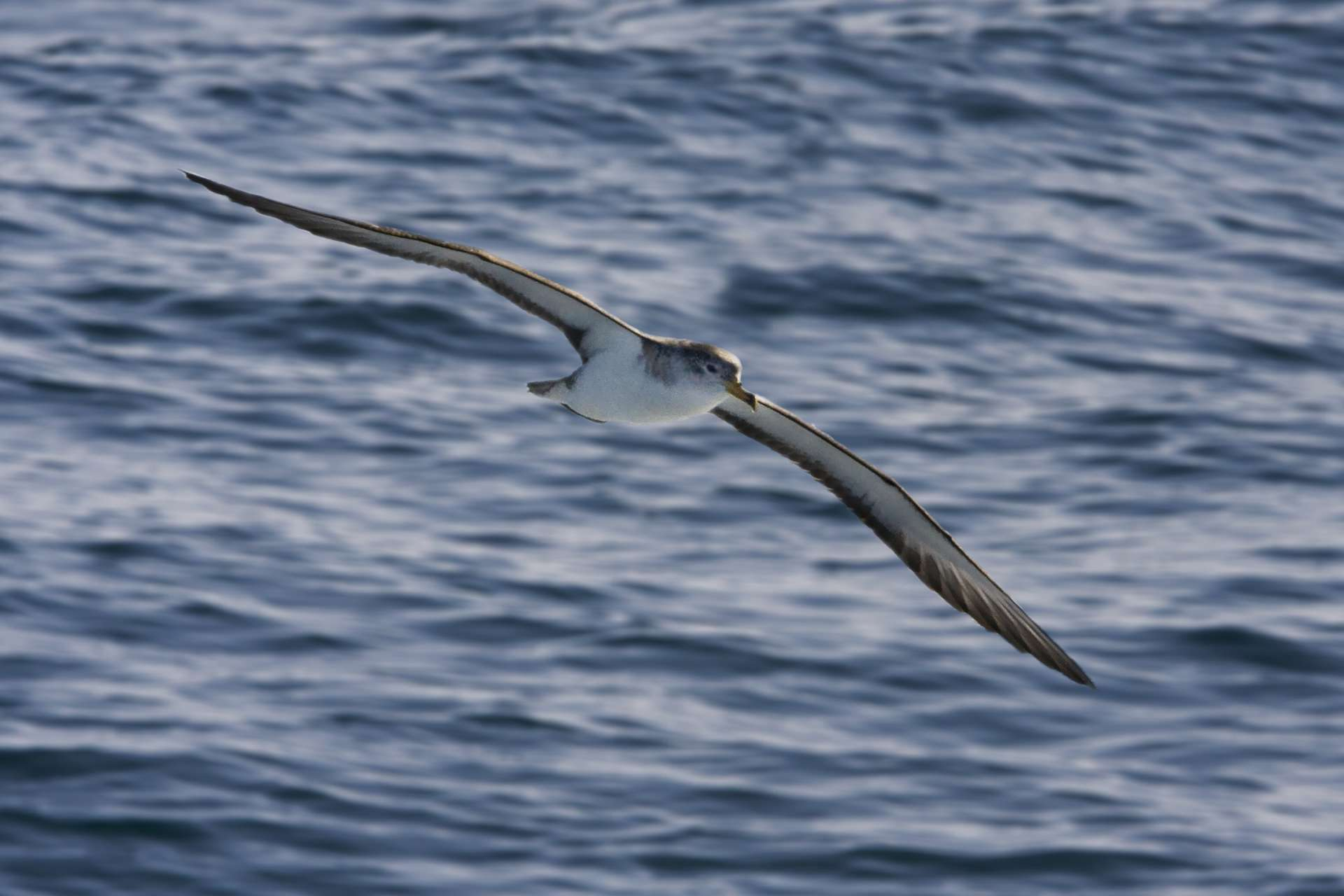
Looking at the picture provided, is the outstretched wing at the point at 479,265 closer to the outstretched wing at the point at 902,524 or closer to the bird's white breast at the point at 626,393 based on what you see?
the bird's white breast at the point at 626,393

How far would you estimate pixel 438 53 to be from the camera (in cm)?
2722

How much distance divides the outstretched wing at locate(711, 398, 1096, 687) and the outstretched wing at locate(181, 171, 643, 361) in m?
1.09

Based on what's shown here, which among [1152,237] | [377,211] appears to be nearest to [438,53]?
[377,211]

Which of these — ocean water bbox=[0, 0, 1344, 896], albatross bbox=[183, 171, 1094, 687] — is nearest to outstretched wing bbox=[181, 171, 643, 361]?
albatross bbox=[183, 171, 1094, 687]

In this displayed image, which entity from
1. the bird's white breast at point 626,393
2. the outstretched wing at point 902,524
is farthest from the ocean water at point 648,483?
the bird's white breast at point 626,393

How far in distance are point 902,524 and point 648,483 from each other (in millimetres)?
7062

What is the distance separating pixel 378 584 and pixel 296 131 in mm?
10583

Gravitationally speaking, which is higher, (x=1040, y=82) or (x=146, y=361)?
(x=1040, y=82)

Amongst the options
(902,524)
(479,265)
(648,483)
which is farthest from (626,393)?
(648,483)

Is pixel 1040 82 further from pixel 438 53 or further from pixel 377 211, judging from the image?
pixel 377 211

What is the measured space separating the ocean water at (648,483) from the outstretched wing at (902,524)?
3.84 meters

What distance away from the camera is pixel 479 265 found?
8586 millimetres

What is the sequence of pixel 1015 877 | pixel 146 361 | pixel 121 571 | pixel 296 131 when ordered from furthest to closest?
1. pixel 296 131
2. pixel 146 361
3. pixel 121 571
4. pixel 1015 877

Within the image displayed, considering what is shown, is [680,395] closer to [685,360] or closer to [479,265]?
[685,360]
